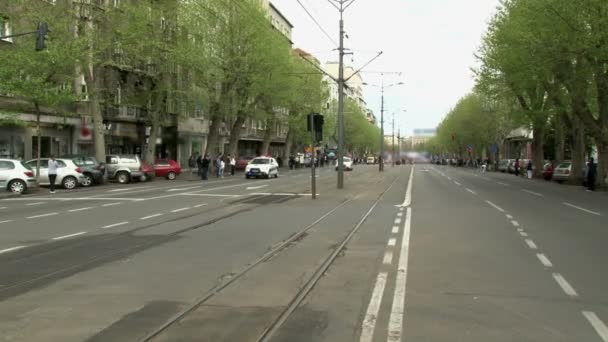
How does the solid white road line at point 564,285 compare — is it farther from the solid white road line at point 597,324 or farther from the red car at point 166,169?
the red car at point 166,169

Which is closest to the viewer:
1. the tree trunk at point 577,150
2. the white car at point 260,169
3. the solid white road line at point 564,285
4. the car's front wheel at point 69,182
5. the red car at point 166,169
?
the solid white road line at point 564,285

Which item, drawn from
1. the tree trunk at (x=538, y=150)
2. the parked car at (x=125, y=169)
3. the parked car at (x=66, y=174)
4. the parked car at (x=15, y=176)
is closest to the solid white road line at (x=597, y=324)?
the parked car at (x=15, y=176)

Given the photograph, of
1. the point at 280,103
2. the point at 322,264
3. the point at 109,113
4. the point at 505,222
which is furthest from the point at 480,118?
the point at 322,264

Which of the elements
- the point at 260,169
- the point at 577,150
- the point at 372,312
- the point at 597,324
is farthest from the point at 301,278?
the point at 577,150

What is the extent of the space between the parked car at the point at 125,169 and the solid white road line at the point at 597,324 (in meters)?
31.3

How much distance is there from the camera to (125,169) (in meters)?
34.6

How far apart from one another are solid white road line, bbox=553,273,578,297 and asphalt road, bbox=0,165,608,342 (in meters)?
0.01

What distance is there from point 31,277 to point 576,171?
36.4 meters

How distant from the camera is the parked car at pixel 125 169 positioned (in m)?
34.5

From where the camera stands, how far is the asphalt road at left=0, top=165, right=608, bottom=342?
540cm

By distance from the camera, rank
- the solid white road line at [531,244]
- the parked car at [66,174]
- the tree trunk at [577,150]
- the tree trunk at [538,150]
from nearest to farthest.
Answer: the solid white road line at [531,244] < the parked car at [66,174] < the tree trunk at [577,150] < the tree trunk at [538,150]

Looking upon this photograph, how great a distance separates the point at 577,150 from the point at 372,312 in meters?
35.9

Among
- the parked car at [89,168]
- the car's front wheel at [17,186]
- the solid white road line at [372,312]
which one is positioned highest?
the parked car at [89,168]

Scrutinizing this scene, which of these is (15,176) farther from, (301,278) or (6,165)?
(301,278)
